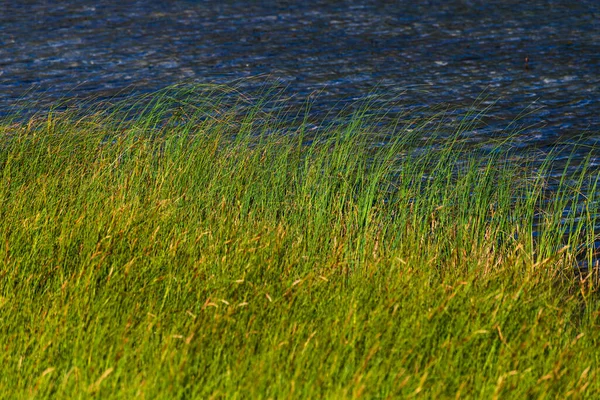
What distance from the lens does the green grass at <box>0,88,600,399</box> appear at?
4.59m

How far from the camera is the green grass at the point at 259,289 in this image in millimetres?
4586

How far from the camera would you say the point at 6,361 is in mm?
4785

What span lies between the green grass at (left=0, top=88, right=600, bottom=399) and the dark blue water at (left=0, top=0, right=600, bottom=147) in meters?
3.53

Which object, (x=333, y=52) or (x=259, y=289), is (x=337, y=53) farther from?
(x=259, y=289)

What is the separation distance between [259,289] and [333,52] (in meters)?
10.2

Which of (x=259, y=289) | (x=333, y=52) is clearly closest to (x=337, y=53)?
(x=333, y=52)

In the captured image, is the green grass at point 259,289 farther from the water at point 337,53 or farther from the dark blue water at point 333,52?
the dark blue water at point 333,52

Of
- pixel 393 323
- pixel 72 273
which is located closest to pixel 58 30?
pixel 72 273

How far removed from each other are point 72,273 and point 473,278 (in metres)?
2.31

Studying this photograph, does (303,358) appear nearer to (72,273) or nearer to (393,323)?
(393,323)

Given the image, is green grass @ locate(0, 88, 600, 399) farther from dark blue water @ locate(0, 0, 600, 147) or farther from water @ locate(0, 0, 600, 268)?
dark blue water @ locate(0, 0, 600, 147)

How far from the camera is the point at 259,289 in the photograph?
5.38m

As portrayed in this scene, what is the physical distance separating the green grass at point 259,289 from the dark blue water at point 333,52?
353 cm

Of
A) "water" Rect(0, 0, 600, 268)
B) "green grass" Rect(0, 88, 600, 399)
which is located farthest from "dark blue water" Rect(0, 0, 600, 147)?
"green grass" Rect(0, 88, 600, 399)
